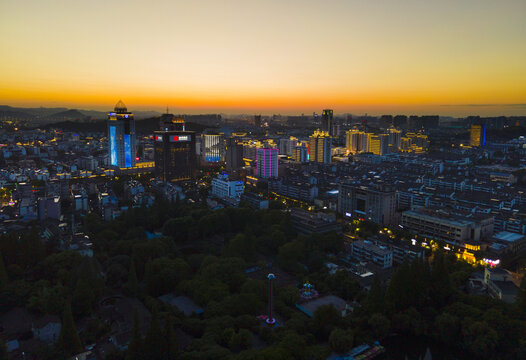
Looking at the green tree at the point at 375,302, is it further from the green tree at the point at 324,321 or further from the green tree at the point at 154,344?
the green tree at the point at 154,344

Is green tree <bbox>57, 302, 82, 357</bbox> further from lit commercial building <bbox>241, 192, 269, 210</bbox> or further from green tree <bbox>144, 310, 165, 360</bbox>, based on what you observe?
lit commercial building <bbox>241, 192, 269, 210</bbox>

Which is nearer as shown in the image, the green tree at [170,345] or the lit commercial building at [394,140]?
the green tree at [170,345]

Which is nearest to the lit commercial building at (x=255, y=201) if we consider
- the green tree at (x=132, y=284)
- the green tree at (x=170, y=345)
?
the green tree at (x=132, y=284)

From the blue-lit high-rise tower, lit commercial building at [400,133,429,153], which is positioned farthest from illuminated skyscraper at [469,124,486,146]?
the blue-lit high-rise tower

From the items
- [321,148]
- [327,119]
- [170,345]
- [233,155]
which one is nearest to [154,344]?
[170,345]

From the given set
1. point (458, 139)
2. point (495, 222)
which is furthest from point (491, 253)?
point (458, 139)

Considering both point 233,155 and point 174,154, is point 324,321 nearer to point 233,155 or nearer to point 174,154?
point 174,154

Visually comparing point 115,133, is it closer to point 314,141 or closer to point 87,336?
point 314,141
